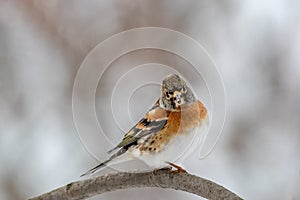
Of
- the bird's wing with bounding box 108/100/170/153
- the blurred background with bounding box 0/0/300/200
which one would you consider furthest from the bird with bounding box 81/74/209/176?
the blurred background with bounding box 0/0/300/200

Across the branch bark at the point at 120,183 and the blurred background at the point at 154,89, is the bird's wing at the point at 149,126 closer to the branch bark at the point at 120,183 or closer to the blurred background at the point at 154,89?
the branch bark at the point at 120,183

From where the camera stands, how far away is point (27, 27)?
6.44 feet

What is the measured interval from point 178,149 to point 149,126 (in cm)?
7

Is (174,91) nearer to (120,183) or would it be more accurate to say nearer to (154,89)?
(120,183)

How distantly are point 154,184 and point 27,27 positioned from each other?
1247 millimetres

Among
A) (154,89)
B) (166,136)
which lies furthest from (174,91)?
(154,89)

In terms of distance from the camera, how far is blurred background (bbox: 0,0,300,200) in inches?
67.0

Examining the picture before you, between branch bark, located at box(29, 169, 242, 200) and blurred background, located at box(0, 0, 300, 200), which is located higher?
blurred background, located at box(0, 0, 300, 200)

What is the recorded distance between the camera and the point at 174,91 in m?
0.83

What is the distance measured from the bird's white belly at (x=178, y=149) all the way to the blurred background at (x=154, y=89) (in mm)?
693

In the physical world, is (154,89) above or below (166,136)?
above

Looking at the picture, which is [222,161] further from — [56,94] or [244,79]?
[56,94]

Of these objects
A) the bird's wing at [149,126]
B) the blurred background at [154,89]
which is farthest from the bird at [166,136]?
the blurred background at [154,89]

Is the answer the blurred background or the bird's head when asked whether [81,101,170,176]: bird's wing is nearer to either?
the bird's head
